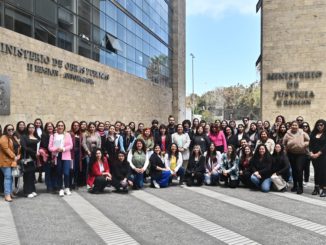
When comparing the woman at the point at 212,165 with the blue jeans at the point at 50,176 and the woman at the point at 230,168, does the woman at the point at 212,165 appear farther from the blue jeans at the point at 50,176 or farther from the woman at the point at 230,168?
the blue jeans at the point at 50,176

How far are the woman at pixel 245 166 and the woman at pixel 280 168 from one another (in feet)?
2.08

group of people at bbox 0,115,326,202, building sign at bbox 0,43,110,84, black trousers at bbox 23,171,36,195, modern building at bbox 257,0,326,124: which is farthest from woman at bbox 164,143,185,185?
modern building at bbox 257,0,326,124

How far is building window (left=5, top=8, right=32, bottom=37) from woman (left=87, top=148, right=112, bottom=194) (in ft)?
27.8

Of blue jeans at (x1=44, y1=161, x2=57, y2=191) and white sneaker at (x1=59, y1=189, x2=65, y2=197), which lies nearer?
white sneaker at (x1=59, y1=189, x2=65, y2=197)

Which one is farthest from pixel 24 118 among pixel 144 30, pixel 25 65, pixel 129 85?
pixel 144 30

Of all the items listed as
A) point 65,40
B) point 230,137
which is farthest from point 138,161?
point 65,40

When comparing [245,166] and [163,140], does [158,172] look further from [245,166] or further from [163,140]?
[245,166]

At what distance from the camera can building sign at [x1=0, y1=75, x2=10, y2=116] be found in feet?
Answer: 48.5

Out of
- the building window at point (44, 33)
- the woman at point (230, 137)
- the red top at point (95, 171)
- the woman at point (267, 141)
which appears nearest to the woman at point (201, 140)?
the woman at point (230, 137)

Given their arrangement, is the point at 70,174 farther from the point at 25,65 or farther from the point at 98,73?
the point at 98,73

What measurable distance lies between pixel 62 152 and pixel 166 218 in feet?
11.3

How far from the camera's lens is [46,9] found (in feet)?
59.8

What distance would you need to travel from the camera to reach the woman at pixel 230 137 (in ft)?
38.0

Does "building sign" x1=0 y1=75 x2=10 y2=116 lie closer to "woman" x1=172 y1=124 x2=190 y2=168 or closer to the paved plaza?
the paved plaza
